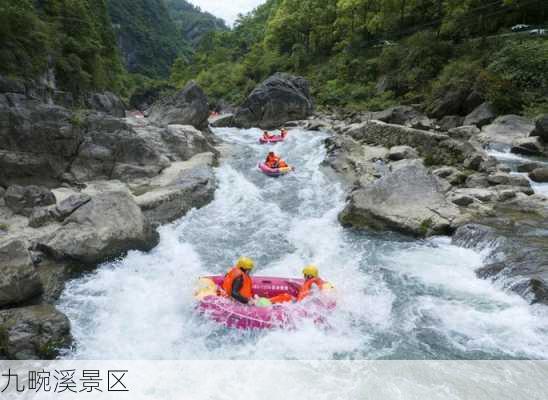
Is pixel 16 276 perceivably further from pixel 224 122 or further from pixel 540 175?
pixel 224 122

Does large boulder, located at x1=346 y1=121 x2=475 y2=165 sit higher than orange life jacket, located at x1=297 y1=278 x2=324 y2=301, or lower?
higher

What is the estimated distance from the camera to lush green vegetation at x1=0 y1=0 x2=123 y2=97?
16.4m

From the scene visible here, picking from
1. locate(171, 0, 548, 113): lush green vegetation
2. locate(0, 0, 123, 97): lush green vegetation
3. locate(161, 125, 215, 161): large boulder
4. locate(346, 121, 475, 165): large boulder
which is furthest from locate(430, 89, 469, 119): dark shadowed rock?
locate(0, 0, 123, 97): lush green vegetation

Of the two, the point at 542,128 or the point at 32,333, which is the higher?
the point at 542,128

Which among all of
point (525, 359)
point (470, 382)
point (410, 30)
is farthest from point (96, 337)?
point (410, 30)

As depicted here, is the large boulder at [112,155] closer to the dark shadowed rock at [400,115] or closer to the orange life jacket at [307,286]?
the orange life jacket at [307,286]

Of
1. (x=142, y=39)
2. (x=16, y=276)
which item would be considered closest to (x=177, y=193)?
(x=16, y=276)

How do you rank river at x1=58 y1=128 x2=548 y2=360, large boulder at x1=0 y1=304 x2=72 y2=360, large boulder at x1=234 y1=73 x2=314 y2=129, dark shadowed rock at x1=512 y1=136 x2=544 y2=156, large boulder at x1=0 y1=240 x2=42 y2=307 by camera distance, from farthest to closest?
large boulder at x1=234 y1=73 x2=314 y2=129 → dark shadowed rock at x1=512 y1=136 x2=544 y2=156 → large boulder at x1=0 y1=240 x2=42 y2=307 → river at x1=58 y1=128 x2=548 y2=360 → large boulder at x1=0 y1=304 x2=72 y2=360

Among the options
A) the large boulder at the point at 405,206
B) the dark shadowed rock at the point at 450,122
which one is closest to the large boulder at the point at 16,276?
the large boulder at the point at 405,206

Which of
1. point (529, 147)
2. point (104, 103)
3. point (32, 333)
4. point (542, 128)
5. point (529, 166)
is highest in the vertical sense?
point (542, 128)

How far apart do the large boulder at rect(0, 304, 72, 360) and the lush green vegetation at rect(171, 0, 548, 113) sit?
61.0 ft

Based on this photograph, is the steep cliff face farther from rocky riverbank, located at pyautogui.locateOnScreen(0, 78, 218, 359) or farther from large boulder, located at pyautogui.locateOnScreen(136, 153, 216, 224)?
large boulder, located at pyautogui.locateOnScreen(136, 153, 216, 224)

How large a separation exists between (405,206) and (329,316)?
471 centimetres

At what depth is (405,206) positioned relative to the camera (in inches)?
427
